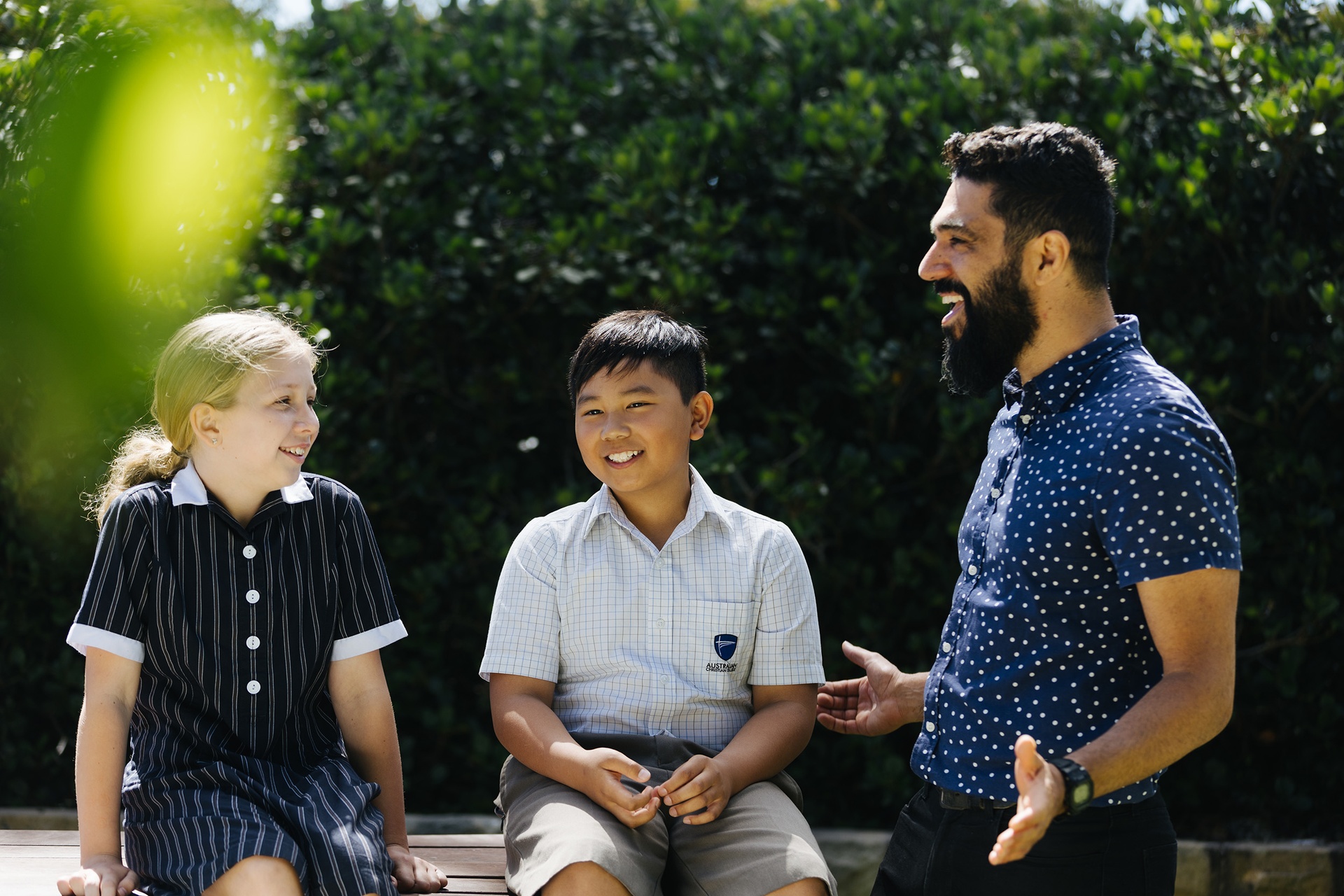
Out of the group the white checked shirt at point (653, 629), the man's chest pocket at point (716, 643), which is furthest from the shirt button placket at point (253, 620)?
the man's chest pocket at point (716, 643)

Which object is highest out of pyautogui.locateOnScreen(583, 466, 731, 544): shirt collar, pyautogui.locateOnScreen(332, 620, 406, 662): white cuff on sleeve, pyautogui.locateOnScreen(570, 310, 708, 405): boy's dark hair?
pyautogui.locateOnScreen(570, 310, 708, 405): boy's dark hair

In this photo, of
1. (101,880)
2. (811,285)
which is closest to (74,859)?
(101,880)

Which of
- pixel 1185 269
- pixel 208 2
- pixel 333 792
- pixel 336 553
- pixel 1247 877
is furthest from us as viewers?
pixel 208 2

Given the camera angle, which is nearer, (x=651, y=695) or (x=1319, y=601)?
(x=651, y=695)

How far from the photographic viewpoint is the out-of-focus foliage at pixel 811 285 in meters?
3.46

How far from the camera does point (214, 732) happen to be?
2371mm

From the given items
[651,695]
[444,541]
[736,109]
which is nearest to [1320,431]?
[736,109]

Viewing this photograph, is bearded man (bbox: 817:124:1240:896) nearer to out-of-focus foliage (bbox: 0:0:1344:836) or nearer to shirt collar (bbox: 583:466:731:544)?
shirt collar (bbox: 583:466:731:544)

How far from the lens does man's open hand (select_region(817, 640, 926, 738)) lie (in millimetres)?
2400

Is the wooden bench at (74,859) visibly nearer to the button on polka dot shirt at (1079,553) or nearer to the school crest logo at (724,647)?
the school crest logo at (724,647)

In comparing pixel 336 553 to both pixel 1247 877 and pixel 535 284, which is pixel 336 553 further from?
pixel 1247 877

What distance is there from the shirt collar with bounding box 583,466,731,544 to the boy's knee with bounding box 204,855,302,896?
90 centimetres

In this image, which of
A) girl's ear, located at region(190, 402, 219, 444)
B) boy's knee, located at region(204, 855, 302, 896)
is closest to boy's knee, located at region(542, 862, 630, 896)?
boy's knee, located at region(204, 855, 302, 896)

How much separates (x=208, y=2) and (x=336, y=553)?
2.38m
